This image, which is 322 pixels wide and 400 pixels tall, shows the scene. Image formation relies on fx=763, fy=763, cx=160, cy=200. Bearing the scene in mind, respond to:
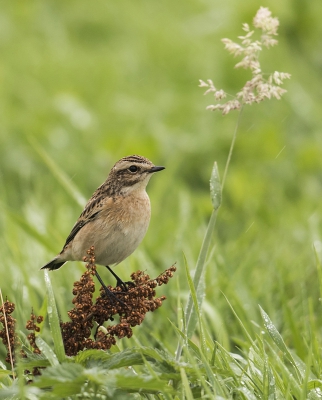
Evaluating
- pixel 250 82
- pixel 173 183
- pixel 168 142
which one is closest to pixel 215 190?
pixel 250 82

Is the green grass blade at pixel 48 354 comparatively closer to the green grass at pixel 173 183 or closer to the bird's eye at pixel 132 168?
the green grass at pixel 173 183

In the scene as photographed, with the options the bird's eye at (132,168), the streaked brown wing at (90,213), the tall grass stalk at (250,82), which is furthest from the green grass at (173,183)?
the bird's eye at (132,168)

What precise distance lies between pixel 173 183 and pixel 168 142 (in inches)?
45.9

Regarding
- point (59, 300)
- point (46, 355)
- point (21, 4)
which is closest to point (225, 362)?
point (46, 355)

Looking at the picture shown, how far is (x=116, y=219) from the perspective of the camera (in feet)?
14.0

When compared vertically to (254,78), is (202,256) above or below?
below

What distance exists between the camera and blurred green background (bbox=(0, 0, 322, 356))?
5.68 metres

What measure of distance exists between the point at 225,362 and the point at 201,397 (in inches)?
13.9

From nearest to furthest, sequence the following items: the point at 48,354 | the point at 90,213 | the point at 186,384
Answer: the point at 186,384, the point at 48,354, the point at 90,213

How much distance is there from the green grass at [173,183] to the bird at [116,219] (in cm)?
43

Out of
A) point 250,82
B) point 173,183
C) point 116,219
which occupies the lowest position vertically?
point 250,82

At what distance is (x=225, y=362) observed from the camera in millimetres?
3584

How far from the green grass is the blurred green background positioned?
0.08ft

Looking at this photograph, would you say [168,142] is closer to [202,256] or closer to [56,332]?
[202,256]
